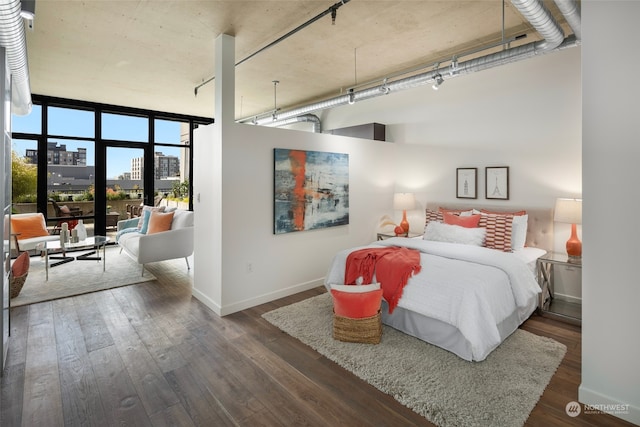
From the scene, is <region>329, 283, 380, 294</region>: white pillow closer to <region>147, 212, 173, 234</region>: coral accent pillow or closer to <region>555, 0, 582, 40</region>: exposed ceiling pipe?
<region>555, 0, 582, 40</region>: exposed ceiling pipe

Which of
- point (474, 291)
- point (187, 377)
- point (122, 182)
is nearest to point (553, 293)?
point (474, 291)

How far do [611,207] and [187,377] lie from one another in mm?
3060

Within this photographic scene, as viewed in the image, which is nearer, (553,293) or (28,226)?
(553,293)

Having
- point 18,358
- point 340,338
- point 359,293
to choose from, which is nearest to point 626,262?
point 359,293

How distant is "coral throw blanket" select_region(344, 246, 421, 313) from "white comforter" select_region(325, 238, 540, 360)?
0.25 feet

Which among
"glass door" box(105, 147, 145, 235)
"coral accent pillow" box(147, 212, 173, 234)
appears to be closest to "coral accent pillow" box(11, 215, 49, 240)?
"glass door" box(105, 147, 145, 235)

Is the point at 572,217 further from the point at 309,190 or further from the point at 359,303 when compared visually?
the point at 309,190

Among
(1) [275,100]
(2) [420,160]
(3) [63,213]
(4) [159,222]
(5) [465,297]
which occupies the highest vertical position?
(1) [275,100]

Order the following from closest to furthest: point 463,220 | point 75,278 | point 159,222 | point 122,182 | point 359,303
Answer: point 359,303, point 463,220, point 75,278, point 159,222, point 122,182

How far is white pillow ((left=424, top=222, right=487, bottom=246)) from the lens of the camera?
399 cm

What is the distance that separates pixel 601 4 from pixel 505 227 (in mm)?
2406

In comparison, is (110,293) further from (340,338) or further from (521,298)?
(521,298)

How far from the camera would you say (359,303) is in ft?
9.59

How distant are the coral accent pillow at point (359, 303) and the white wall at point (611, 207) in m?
1.45
